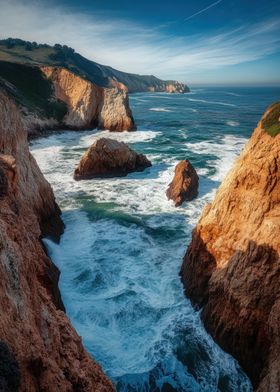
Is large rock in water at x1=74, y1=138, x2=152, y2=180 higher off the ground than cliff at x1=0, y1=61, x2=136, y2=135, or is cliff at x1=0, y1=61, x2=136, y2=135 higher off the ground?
cliff at x1=0, y1=61, x2=136, y2=135

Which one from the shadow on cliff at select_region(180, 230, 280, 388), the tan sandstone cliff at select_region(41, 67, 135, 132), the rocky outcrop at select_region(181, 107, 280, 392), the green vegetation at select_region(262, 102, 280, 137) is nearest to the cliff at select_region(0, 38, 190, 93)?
the tan sandstone cliff at select_region(41, 67, 135, 132)

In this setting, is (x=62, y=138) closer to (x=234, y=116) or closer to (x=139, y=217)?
(x=139, y=217)

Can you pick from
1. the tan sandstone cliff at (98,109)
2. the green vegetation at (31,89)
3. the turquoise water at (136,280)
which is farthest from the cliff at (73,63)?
the turquoise water at (136,280)

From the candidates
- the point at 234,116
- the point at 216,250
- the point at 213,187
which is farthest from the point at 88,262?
the point at 234,116

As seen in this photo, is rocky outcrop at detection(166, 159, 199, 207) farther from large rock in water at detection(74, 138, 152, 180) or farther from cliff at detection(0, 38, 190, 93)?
cliff at detection(0, 38, 190, 93)

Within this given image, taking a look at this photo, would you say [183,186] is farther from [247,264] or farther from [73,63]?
[73,63]

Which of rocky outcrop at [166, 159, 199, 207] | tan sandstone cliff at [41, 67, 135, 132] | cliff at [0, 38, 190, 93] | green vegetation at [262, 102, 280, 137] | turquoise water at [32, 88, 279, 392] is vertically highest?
cliff at [0, 38, 190, 93]

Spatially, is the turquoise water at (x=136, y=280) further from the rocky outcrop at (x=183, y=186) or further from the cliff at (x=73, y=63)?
the cliff at (x=73, y=63)
